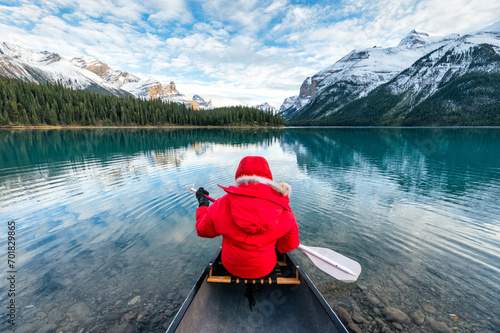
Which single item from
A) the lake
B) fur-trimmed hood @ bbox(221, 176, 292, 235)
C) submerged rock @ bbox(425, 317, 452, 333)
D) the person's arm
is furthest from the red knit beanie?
submerged rock @ bbox(425, 317, 452, 333)

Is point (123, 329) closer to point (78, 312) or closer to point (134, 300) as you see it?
point (134, 300)

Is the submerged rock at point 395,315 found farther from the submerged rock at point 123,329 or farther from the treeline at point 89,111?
the treeline at point 89,111

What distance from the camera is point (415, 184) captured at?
58.7 ft

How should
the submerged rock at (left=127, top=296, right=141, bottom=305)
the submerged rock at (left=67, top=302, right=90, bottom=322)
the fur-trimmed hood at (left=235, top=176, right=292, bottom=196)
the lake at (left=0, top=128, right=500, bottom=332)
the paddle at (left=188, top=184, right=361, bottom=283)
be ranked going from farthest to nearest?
the paddle at (left=188, top=184, right=361, bottom=283)
the submerged rock at (left=127, top=296, right=141, bottom=305)
the lake at (left=0, top=128, right=500, bottom=332)
the submerged rock at (left=67, top=302, right=90, bottom=322)
the fur-trimmed hood at (left=235, top=176, right=292, bottom=196)

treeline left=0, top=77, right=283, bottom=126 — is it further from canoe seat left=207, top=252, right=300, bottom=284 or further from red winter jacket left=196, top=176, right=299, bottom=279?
red winter jacket left=196, top=176, right=299, bottom=279

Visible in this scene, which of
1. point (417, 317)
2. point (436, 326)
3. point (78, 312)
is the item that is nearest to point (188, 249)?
point (78, 312)

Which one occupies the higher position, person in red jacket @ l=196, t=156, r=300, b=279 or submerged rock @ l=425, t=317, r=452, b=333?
person in red jacket @ l=196, t=156, r=300, b=279

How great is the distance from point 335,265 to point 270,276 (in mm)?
2859

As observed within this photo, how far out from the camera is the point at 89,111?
12025 centimetres

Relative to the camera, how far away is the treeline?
99812 millimetres

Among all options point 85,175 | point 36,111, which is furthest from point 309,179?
point 36,111

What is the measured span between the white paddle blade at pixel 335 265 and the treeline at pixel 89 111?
453ft

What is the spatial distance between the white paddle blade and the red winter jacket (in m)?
2.55

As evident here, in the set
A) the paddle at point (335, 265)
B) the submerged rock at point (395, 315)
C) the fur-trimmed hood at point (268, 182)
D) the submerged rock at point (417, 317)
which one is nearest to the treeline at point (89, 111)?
the fur-trimmed hood at point (268, 182)
